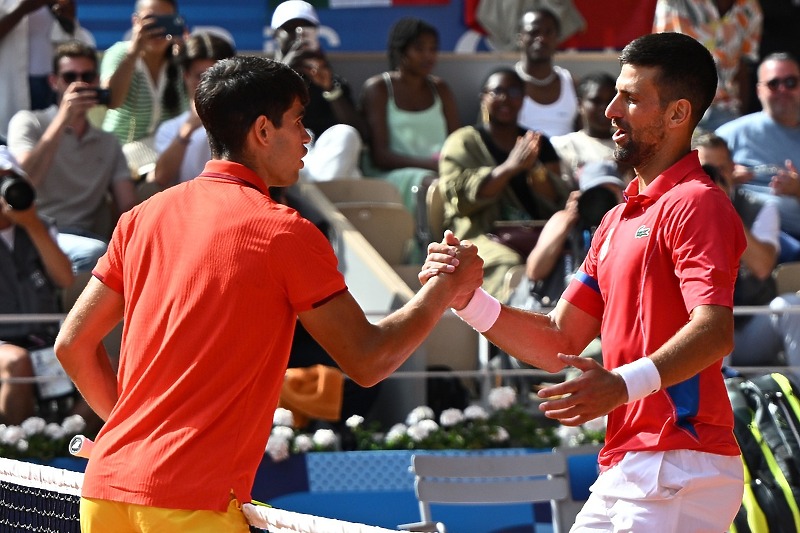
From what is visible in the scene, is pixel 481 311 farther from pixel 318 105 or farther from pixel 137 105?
pixel 137 105

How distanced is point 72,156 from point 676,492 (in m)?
5.67

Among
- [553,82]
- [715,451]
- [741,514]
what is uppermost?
→ [715,451]

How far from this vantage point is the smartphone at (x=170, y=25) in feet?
29.5

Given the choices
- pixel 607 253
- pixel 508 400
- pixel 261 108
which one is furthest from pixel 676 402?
pixel 508 400

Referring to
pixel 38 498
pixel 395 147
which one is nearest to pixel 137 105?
pixel 395 147

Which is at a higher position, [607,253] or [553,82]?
[607,253]

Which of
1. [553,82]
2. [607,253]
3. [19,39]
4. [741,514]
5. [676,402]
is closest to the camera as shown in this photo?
[676,402]

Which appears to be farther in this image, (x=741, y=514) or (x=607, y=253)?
(x=741, y=514)

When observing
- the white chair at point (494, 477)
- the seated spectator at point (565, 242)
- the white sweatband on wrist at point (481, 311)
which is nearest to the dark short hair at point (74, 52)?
the seated spectator at point (565, 242)

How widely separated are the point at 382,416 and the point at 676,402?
14.2 feet

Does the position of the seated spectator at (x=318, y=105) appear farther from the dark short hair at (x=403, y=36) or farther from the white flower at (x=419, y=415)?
the white flower at (x=419, y=415)

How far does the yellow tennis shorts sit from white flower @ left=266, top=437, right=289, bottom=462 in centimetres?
383

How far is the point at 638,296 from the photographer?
338 cm

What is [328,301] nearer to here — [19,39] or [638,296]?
[638,296]
